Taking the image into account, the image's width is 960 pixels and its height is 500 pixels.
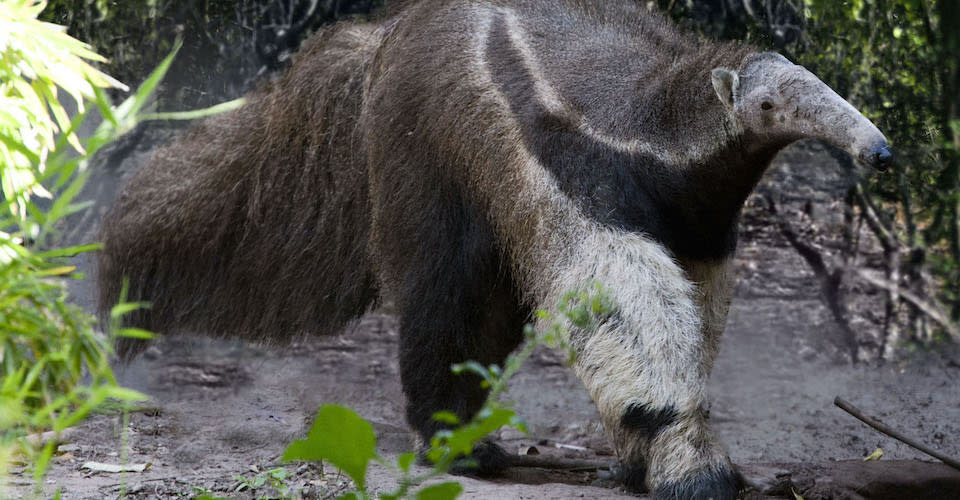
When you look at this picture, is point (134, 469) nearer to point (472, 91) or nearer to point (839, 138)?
point (472, 91)

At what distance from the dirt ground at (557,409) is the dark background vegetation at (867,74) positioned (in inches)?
16.5

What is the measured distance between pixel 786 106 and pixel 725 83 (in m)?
0.23

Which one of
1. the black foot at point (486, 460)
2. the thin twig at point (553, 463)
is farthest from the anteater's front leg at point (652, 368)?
the thin twig at point (553, 463)

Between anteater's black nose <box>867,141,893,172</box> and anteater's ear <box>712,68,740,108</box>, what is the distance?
1.96 feet

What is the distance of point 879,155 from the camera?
3.03 metres

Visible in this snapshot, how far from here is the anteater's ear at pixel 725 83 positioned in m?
3.49

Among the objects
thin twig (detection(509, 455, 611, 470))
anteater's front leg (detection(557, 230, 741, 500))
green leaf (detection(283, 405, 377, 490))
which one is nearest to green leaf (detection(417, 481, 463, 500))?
green leaf (detection(283, 405, 377, 490))

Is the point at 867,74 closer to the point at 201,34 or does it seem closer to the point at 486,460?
the point at 486,460

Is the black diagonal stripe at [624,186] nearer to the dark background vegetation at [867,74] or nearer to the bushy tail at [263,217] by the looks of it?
the bushy tail at [263,217]

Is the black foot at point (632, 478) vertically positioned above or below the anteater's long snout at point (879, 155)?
below

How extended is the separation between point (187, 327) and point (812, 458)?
3433 mm

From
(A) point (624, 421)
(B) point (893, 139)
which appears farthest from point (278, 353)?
(B) point (893, 139)

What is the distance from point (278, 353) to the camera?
6.60 metres

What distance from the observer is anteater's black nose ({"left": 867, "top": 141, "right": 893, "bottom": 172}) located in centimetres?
302
